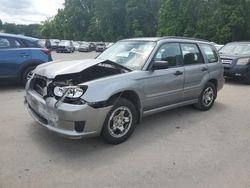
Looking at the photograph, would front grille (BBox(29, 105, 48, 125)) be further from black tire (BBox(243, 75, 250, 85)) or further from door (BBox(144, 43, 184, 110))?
black tire (BBox(243, 75, 250, 85))

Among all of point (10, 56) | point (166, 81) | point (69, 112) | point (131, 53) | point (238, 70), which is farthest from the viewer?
point (238, 70)

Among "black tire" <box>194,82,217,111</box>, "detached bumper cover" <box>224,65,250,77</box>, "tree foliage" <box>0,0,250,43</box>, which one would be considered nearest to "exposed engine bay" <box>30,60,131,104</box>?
"black tire" <box>194,82,217,111</box>

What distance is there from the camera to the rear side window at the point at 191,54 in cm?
572

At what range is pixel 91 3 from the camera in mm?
64312

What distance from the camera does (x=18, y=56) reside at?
797cm

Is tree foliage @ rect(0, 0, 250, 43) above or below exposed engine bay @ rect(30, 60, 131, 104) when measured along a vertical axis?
above

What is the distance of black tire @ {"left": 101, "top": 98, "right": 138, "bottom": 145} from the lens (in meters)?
4.19

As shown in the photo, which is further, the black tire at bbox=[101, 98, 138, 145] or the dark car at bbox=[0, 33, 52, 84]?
the dark car at bbox=[0, 33, 52, 84]

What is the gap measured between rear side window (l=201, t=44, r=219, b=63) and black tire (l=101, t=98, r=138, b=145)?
274cm

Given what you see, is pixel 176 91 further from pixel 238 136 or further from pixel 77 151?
pixel 77 151

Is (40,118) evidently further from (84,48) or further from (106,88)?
(84,48)

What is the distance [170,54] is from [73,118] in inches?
97.9

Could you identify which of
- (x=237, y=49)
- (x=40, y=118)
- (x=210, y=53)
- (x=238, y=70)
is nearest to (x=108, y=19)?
(x=237, y=49)

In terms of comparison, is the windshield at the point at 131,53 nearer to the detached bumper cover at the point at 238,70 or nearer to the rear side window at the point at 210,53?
the rear side window at the point at 210,53
